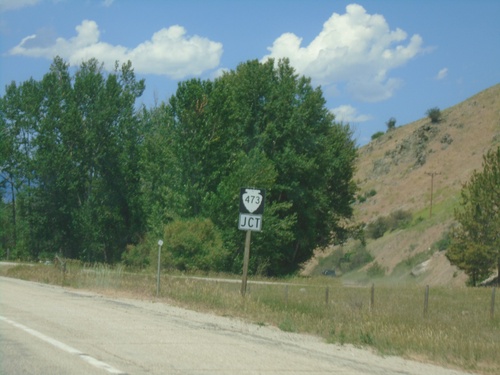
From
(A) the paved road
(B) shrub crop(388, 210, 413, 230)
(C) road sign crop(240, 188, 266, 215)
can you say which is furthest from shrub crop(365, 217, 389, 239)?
(A) the paved road

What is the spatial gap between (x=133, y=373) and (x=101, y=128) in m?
55.4

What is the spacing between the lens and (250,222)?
67.5ft

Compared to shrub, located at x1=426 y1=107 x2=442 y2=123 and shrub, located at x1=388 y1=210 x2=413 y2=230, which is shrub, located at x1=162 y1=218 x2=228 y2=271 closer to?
shrub, located at x1=388 y1=210 x2=413 y2=230

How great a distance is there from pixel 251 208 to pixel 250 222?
1.47ft

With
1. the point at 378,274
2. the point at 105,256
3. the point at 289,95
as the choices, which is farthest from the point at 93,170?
the point at 378,274

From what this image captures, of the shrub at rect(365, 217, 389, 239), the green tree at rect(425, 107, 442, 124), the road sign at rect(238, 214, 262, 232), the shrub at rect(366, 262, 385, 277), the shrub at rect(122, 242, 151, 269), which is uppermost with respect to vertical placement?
the green tree at rect(425, 107, 442, 124)

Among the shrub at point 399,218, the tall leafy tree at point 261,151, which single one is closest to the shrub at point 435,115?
the shrub at point 399,218

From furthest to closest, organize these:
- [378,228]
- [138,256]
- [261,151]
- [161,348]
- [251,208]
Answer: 1. [378,228]
2. [138,256]
3. [261,151]
4. [251,208]
5. [161,348]

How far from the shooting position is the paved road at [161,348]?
9734 millimetres

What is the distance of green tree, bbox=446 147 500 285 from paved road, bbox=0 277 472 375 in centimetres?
3362

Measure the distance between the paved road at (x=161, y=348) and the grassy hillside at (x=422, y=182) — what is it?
47.1 meters

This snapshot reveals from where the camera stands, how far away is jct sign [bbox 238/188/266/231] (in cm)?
2055

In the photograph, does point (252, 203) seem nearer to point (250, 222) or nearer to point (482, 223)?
point (250, 222)

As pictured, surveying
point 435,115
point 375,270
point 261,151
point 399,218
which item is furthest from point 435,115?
point 261,151
